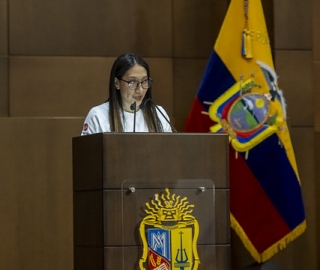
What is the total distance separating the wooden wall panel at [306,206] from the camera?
19.4 ft

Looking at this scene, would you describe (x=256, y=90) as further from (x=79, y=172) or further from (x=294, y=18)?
(x=79, y=172)

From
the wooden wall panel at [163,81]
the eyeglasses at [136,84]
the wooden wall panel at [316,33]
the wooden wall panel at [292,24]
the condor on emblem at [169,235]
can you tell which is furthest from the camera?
the wooden wall panel at [316,33]

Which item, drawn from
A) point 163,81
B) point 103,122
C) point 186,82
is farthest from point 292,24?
point 103,122

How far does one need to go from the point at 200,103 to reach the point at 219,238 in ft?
6.97

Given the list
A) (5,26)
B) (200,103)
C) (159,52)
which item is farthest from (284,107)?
(5,26)

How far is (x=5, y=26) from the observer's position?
18.8 feet

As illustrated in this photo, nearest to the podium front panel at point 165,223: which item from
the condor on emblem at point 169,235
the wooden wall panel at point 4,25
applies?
the condor on emblem at point 169,235

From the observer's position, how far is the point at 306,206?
19.4ft

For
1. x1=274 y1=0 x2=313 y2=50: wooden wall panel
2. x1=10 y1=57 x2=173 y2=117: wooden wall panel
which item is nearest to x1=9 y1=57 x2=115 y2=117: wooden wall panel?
x1=10 y1=57 x2=173 y2=117: wooden wall panel

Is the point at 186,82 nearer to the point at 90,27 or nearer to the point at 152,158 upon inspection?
the point at 90,27

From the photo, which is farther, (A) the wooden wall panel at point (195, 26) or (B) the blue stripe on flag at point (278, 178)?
(A) the wooden wall panel at point (195, 26)

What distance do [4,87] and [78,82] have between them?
0.54 m

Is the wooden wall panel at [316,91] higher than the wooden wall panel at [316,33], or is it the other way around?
the wooden wall panel at [316,33]

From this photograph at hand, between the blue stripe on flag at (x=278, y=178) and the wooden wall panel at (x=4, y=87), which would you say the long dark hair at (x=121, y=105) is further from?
the wooden wall panel at (x=4, y=87)
